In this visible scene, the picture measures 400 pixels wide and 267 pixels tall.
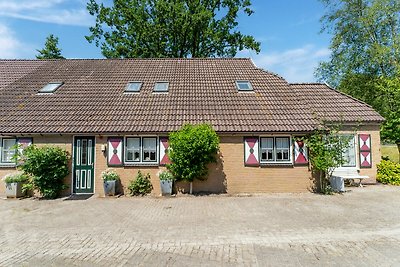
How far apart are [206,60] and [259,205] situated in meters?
11.1

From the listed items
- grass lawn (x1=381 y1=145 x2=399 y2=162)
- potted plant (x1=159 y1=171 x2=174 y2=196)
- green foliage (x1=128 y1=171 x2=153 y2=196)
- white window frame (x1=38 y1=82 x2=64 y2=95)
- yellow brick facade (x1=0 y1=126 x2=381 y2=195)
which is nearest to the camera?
potted plant (x1=159 y1=171 x2=174 y2=196)

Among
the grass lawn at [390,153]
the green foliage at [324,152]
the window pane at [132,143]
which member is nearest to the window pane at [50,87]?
the window pane at [132,143]

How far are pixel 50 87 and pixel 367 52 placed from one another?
22074 mm

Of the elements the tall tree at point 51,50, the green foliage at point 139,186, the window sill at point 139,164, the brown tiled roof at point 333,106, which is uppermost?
the tall tree at point 51,50

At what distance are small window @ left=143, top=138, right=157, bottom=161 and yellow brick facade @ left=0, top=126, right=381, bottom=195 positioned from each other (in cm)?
44

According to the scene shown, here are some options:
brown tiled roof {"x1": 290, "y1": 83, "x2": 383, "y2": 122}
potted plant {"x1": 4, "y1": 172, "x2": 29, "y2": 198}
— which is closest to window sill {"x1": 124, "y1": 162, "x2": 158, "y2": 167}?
potted plant {"x1": 4, "y1": 172, "x2": 29, "y2": 198}

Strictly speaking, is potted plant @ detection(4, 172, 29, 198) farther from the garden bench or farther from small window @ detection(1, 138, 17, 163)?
the garden bench

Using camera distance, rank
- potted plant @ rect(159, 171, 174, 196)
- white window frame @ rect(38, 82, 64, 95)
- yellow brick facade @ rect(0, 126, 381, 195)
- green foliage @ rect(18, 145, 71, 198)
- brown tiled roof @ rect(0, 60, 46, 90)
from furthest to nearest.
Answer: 1. brown tiled roof @ rect(0, 60, 46, 90)
2. white window frame @ rect(38, 82, 64, 95)
3. yellow brick facade @ rect(0, 126, 381, 195)
4. potted plant @ rect(159, 171, 174, 196)
5. green foliage @ rect(18, 145, 71, 198)

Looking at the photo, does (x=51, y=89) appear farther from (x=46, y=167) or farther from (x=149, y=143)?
(x=149, y=143)

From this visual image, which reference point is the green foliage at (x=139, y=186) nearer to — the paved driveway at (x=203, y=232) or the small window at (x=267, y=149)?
the paved driveway at (x=203, y=232)

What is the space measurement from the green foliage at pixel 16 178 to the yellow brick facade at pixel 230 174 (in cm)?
59

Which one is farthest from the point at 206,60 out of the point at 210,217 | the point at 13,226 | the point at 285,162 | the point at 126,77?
the point at 13,226

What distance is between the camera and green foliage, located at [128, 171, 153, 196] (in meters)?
11.6

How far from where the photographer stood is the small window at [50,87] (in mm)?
14422
